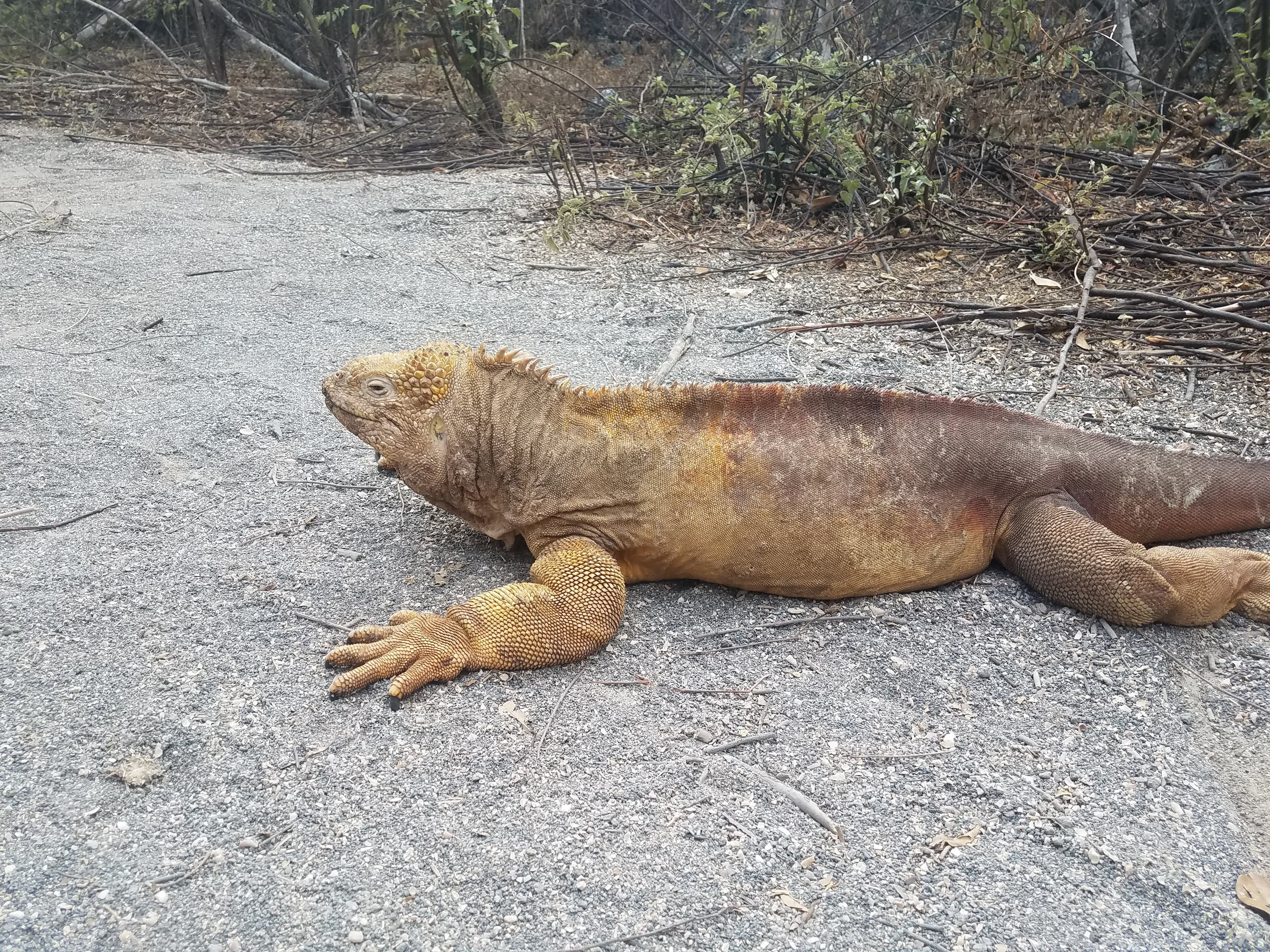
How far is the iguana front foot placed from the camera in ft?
10.2

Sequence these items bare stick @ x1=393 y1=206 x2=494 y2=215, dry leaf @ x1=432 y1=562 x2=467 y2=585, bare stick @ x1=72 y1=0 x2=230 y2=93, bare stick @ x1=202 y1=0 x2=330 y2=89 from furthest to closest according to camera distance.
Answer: bare stick @ x1=202 y1=0 x2=330 y2=89, bare stick @ x1=72 y1=0 x2=230 y2=93, bare stick @ x1=393 y1=206 x2=494 y2=215, dry leaf @ x1=432 y1=562 x2=467 y2=585

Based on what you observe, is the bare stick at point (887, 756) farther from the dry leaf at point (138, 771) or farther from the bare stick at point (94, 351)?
the bare stick at point (94, 351)

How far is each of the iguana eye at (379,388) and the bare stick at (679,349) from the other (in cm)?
186

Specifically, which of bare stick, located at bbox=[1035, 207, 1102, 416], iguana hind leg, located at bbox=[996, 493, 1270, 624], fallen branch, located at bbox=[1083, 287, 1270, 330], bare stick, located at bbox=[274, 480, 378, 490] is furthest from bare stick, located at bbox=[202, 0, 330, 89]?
iguana hind leg, located at bbox=[996, 493, 1270, 624]

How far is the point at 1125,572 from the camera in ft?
11.3

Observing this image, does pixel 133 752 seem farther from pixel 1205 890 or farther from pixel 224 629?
pixel 1205 890

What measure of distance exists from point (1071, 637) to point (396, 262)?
593 centimetres

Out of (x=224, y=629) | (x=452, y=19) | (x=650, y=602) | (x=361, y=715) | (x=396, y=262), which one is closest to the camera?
(x=361, y=715)

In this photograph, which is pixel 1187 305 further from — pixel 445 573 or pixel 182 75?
pixel 182 75

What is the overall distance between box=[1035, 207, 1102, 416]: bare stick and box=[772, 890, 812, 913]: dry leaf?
3248mm

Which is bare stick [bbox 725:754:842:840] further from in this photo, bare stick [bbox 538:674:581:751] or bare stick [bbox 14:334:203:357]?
bare stick [bbox 14:334:203:357]

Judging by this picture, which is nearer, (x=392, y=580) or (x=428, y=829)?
(x=428, y=829)

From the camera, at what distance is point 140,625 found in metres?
3.42

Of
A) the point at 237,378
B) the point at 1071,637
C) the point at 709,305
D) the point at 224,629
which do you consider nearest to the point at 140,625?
the point at 224,629
